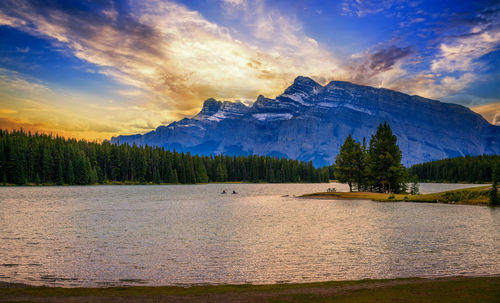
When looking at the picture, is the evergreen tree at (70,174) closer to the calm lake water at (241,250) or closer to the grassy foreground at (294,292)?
the calm lake water at (241,250)

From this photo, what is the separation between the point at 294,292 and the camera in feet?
52.2

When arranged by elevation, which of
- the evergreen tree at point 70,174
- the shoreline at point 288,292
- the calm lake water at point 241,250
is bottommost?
the calm lake water at point 241,250

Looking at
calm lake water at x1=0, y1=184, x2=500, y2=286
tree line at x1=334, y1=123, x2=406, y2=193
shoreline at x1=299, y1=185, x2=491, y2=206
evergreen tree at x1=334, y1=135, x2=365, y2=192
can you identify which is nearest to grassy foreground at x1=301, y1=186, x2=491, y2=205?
shoreline at x1=299, y1=185, x2=491, y2=206

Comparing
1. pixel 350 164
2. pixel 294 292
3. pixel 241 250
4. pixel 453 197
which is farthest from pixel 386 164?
pixel 294 292

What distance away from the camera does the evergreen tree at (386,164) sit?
9744cm

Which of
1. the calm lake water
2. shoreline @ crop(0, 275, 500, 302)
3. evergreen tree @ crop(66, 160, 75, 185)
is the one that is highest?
evergreen tree @ crop(66, 160, 75, 185)

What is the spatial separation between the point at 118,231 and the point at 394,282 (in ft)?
108

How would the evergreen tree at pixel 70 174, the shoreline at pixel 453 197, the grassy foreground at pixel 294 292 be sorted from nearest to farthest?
the grassy foreground at pixel 294 292
the shoreline at pixel 453 197
the evergreen tree at pixel 70 174

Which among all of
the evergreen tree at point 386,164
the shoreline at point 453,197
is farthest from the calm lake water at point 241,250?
the evergreen tree at point 386,164

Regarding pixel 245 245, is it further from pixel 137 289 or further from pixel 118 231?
pixel 118 231

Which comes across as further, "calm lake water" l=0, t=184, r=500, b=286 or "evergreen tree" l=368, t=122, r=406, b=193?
"evergreen tree" l=368, t=122, r=406, b=193

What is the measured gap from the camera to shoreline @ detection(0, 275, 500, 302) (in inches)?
568

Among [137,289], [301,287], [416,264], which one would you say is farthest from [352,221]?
[137,289]

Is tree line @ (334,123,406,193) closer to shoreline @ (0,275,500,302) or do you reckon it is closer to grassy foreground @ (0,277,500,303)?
grassy foreground @ (0,277,500,303)
